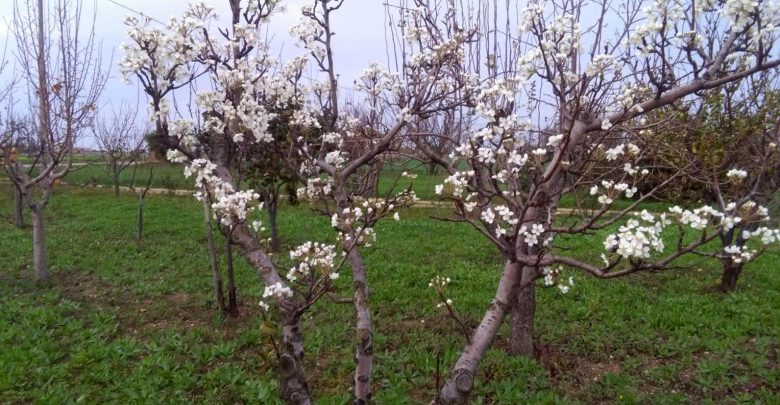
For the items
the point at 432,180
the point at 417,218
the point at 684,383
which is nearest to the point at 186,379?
the point at 684,383

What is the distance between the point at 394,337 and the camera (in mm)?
4754

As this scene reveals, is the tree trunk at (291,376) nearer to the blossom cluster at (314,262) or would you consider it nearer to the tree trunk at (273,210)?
the blossom cluster at (314,262)

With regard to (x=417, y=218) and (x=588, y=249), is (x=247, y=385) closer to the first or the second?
(x=588, y=249)

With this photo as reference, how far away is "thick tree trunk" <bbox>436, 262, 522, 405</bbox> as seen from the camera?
2420 mm

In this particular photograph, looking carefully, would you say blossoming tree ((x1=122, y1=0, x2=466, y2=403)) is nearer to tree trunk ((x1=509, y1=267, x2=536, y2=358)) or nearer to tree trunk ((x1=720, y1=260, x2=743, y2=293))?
tree trunk ((x1=509, y1=267, x2=536, y2=358))

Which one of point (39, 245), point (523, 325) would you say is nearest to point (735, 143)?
point (523, 325)

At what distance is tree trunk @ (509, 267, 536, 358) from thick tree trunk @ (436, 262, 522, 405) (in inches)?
68.9

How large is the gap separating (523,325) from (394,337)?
3.74ft

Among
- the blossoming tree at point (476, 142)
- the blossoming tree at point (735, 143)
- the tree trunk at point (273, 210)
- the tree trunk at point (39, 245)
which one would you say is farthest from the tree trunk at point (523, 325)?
the tree trunk at point (39, 245)

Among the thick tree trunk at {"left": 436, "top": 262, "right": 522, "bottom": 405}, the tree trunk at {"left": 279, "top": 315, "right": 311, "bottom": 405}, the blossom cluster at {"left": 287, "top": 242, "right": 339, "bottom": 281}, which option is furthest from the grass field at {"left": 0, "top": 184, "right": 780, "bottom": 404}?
the thick tree trunk at {"left": 436, "top": 262, "right": 522, "bottom": 405}

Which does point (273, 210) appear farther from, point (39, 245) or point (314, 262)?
point (314, 262)

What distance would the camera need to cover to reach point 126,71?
118 inches

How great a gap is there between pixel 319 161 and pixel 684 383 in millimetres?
3056

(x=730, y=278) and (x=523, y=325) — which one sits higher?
(x=523, y=325)
